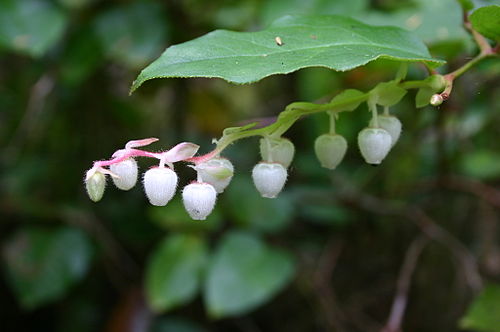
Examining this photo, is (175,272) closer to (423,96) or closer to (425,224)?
(425,224)

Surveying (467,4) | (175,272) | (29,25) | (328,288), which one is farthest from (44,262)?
(467,4)

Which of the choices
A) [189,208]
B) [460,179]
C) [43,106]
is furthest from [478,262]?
[43,106]

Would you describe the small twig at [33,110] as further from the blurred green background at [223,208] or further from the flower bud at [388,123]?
the flower bud at [388,123]

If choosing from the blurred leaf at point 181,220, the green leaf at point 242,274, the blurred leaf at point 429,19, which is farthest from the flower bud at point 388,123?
the blurred leaf at point 181,220

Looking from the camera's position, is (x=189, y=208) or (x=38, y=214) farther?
(x=38, y=214)

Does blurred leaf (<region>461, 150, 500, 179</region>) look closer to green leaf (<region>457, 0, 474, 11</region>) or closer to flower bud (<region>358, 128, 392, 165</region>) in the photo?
green leaf (<region>457, 0, 474, 11</region>)

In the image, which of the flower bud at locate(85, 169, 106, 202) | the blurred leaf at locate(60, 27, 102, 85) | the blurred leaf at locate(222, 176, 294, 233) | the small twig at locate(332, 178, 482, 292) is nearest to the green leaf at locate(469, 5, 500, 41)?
the flower bud at locate(85, 169, 106, 202)

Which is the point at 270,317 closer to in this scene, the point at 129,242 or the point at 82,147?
the point at 129,242
